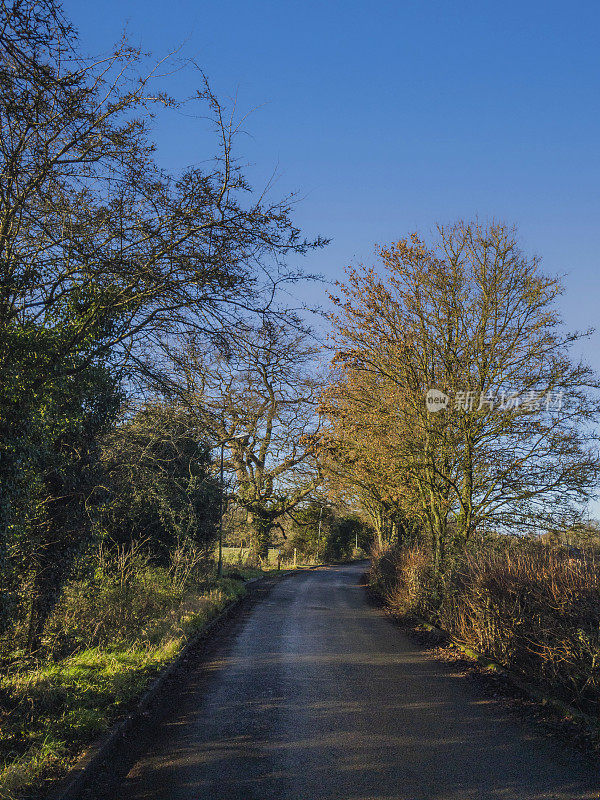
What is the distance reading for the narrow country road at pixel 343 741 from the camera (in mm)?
4812

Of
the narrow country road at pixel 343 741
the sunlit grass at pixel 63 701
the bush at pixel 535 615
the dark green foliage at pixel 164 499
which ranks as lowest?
the narrow country road at pixel 343 741

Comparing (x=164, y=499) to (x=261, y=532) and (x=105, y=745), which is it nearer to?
(x=105, y=745)

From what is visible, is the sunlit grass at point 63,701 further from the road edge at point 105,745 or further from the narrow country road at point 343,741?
the narrow country road at point 343,741

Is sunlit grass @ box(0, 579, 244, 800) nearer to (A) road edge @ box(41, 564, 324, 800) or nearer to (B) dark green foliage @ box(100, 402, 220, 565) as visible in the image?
(A) road edge @ box(41, 564, 324, 800)

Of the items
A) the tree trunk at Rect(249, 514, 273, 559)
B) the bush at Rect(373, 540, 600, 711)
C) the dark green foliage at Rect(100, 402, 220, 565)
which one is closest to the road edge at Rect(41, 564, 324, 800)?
the bush at Rect(373, 540, 600, 711)

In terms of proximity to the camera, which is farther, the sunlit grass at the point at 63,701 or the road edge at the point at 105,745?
the sunlit grass at the point at 63,701

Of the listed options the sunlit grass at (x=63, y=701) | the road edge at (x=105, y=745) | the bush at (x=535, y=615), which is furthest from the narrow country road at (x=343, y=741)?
the bush at (x=535, y=615)

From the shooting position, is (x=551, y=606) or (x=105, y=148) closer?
(x=105, y=148)

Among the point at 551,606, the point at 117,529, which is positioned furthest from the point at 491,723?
the point at 117,529

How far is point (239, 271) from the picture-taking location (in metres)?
6.49

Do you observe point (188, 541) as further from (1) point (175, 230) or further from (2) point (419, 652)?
(1) point (175, 230)

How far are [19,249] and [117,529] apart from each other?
444 inches

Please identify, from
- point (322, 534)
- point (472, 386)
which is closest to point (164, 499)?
point (472, 386)

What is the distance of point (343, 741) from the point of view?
591cm
